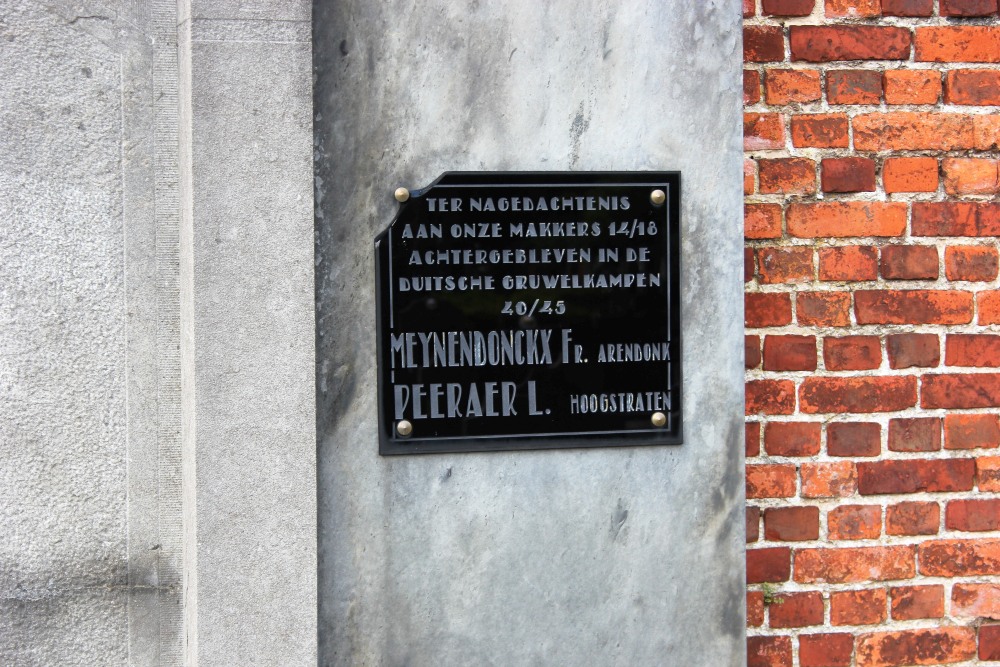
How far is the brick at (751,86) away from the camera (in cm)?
222

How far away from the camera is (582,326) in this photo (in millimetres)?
2029

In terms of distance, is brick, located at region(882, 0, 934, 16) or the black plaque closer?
the black plaque

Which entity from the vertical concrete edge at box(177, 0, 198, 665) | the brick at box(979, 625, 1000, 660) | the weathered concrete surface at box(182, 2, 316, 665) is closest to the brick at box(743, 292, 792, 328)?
the brick at box(979, 625, 1000, 660)

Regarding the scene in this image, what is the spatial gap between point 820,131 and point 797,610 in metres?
1.19

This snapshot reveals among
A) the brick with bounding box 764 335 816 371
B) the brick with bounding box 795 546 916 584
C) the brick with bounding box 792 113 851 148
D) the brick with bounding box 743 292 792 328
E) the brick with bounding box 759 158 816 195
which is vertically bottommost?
the brick with bounding box 795 546 916 584

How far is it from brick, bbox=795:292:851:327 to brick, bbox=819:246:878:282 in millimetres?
45

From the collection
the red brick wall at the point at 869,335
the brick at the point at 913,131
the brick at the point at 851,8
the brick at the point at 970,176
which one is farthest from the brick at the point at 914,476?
the brick at the point at 851,8

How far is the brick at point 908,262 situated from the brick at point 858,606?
30.9 inches

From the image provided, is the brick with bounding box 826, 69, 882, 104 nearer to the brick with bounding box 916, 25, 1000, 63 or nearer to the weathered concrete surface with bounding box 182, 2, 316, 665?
the brick with bounding box 916, 25, 1000, 63

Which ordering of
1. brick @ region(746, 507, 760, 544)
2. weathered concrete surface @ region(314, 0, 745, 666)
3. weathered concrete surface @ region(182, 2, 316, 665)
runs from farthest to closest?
1. brick @ region(746, 507, 760, 544)
2. weathered concrete surface @ region(314, 0, 745, 666)
3. weathered concrete surface @ region(182, 2, 316, 665)

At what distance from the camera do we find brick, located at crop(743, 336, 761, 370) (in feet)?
7.26

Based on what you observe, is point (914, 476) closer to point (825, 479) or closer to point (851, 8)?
point (825, 479)

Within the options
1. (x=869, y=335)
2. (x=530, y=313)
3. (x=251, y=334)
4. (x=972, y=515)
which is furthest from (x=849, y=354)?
(x=251, y=334)

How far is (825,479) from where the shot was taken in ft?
7.28
